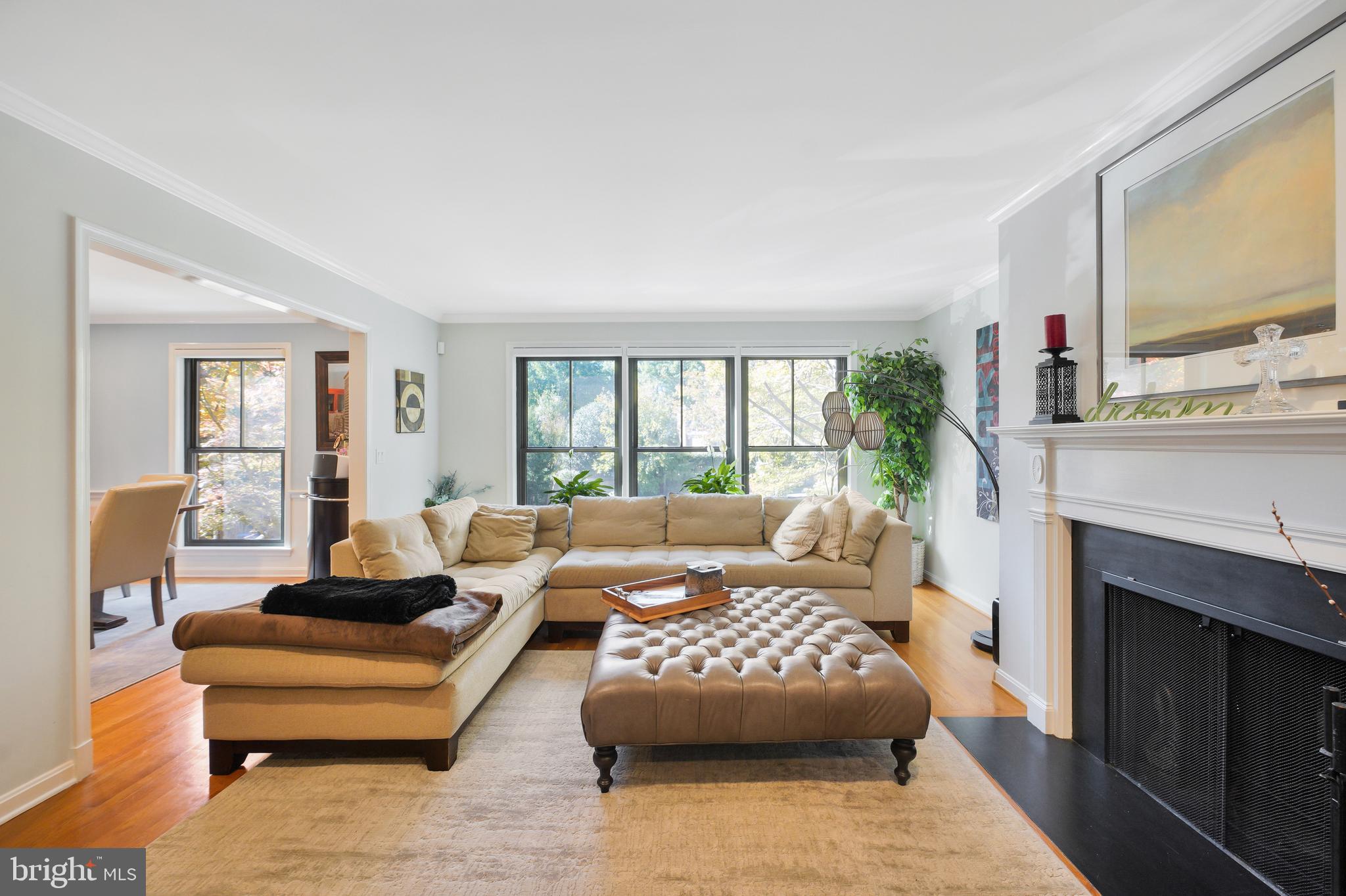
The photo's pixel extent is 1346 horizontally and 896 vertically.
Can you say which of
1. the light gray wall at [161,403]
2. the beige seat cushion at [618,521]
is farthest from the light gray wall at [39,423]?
the light gray wall at [161,403]

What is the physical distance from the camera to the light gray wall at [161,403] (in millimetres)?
5766

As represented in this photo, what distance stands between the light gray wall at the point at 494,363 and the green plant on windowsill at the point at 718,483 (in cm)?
128

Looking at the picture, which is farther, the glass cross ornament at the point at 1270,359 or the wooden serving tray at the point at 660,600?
the wooden serving tray at the point at 660,600

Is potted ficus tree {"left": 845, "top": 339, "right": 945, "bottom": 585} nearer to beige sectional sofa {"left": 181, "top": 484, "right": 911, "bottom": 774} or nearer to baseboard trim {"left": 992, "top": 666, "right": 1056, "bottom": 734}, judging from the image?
beige sectional sofa {"left": 181, "top": 484, "right": 911, "bottom": 774}

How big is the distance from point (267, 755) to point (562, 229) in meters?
2.89

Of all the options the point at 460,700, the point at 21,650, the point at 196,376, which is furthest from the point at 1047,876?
the point at 196,376

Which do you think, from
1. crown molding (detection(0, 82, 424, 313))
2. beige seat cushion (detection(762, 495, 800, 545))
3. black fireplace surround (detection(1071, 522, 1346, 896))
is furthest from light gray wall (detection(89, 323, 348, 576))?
black fireplace surround (detection(1071, 522, 1346, 896))

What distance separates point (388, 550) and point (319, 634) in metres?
0.92

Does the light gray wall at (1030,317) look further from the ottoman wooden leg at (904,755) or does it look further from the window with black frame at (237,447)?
the window with black frame at (237,447)

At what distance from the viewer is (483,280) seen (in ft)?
15.5

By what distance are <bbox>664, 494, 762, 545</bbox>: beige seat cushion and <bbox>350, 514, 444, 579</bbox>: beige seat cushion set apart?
6.03ft

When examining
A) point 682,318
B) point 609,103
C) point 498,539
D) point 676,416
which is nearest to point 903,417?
point 676,416

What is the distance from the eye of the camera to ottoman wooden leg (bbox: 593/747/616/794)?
220 centimetres

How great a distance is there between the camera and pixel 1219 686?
6.28 ft
